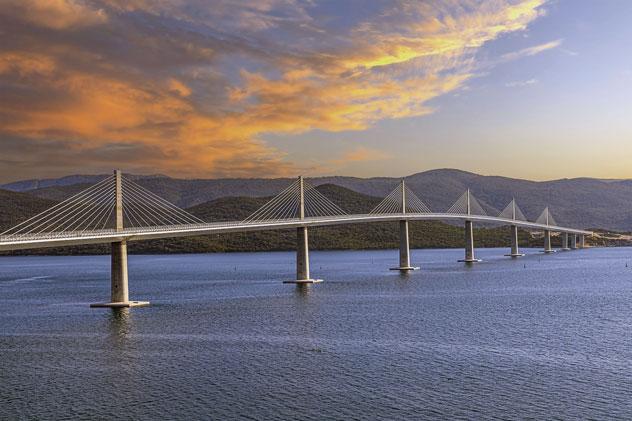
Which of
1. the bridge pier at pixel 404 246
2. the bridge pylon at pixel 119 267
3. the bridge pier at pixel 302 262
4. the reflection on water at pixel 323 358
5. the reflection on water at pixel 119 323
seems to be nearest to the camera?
the reflection on water at pixel 323 358

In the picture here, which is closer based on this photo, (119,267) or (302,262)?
(119,267)

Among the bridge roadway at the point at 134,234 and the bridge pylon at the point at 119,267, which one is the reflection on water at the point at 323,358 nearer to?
the bridge pylon at the point at 119,267

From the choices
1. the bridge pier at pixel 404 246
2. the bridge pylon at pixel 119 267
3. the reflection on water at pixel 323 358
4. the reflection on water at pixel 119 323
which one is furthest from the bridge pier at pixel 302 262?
the reflection on water at pixel 119 323

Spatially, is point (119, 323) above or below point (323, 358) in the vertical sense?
above

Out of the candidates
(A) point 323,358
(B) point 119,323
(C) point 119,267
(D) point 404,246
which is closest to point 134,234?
(C) point 119,267

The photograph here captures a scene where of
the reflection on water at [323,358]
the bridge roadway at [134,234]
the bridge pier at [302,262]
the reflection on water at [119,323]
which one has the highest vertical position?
the bridge roadway at [134,234]

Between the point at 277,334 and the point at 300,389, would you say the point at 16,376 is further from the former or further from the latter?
the point at 277,334

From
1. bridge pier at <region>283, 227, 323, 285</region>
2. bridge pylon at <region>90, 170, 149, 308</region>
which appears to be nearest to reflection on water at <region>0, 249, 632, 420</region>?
bridge pylon at <region>90, 170, 149, 308</region>

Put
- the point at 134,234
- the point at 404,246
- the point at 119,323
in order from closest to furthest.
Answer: the point at 119,323, the point at 134,234, the point at 404,246

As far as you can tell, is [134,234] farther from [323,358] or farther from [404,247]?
[404,247]
